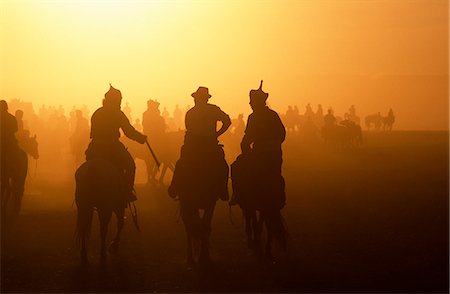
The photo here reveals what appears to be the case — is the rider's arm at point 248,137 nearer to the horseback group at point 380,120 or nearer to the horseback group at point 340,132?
the horseback group at point 340,132

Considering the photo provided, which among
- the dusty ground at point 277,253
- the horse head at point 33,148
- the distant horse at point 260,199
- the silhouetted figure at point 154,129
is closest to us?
the dusty ground at point 277,253

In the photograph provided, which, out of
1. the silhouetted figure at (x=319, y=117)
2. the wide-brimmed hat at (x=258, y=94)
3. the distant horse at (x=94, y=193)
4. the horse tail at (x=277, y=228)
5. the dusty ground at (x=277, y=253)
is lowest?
the dusty ground at (x=277, y=253)

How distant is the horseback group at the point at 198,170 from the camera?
11.0m

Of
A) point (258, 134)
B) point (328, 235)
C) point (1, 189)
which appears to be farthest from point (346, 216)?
point (1, 189)

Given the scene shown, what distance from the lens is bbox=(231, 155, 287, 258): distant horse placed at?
1116 cm

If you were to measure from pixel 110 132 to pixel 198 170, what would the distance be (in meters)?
1.58

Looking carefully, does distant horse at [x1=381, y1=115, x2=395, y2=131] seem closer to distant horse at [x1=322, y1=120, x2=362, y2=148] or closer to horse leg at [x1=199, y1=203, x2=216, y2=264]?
distant horse at [x1=322, y1=120, x2=362, y2=148]

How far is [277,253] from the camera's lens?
11.4m

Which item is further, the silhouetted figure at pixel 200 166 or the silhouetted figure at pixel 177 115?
the silhouetted figure at pixel 177 115

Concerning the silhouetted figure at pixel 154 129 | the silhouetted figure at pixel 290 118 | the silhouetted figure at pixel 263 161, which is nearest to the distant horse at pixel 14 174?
the silhouetted figure at pixel 263 161

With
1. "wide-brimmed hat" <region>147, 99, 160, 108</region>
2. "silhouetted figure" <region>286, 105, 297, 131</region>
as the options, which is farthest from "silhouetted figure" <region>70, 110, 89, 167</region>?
"silhouetted figure" <region>286, 105, 297, 131</region>

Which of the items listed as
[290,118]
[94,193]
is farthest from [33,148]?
[290,118]

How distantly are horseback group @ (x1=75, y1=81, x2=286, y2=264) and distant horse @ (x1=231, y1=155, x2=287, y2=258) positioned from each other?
16 millimetres

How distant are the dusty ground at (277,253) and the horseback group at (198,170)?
24.7 inches
